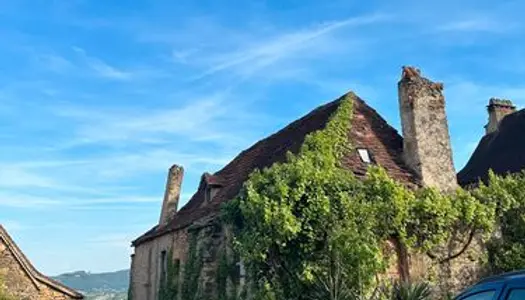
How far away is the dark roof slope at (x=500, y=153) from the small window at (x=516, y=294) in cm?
1975

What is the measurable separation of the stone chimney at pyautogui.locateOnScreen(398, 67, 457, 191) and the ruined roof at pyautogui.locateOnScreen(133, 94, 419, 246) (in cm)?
48

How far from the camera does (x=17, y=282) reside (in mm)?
17219

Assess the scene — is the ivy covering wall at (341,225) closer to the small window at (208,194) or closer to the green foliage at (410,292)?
the green foliage at (410,292)

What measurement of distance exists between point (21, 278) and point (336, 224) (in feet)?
33.0

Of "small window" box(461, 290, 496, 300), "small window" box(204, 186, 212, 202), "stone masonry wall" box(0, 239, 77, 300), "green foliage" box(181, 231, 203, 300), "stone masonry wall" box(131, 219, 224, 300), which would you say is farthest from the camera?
"small window" box(204, 186, 212, 202)

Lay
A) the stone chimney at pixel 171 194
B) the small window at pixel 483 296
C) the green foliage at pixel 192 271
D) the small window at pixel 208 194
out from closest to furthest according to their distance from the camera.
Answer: the small window at pixel 483 296, the green foliage at pixel 192 271, the small window at pixel 208 194, the stone chimney at pixel 171 194

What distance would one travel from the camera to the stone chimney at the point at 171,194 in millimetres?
25609

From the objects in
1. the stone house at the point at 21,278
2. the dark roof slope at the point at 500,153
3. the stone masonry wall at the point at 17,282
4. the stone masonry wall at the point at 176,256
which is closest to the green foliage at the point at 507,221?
the dark roof slope at the point at 500,153

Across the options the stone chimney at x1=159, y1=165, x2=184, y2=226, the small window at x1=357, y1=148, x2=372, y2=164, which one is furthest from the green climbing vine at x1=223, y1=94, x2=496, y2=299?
the stone chimney at x1=159, y1=165, x2=184, y2=226

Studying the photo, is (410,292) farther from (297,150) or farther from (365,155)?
(297,150)

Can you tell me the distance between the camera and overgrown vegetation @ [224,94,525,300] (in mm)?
13656

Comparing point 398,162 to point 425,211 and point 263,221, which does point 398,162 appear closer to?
point 425,211

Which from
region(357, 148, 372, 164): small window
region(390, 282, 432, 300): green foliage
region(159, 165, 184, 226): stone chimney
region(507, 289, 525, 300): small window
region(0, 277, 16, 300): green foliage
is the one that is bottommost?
region(507, 289, 525, 300): small window

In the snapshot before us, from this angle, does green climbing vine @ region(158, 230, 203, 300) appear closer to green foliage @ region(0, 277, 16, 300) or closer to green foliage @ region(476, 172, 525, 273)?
green foliage @ region(0, 277, 16, 300)
